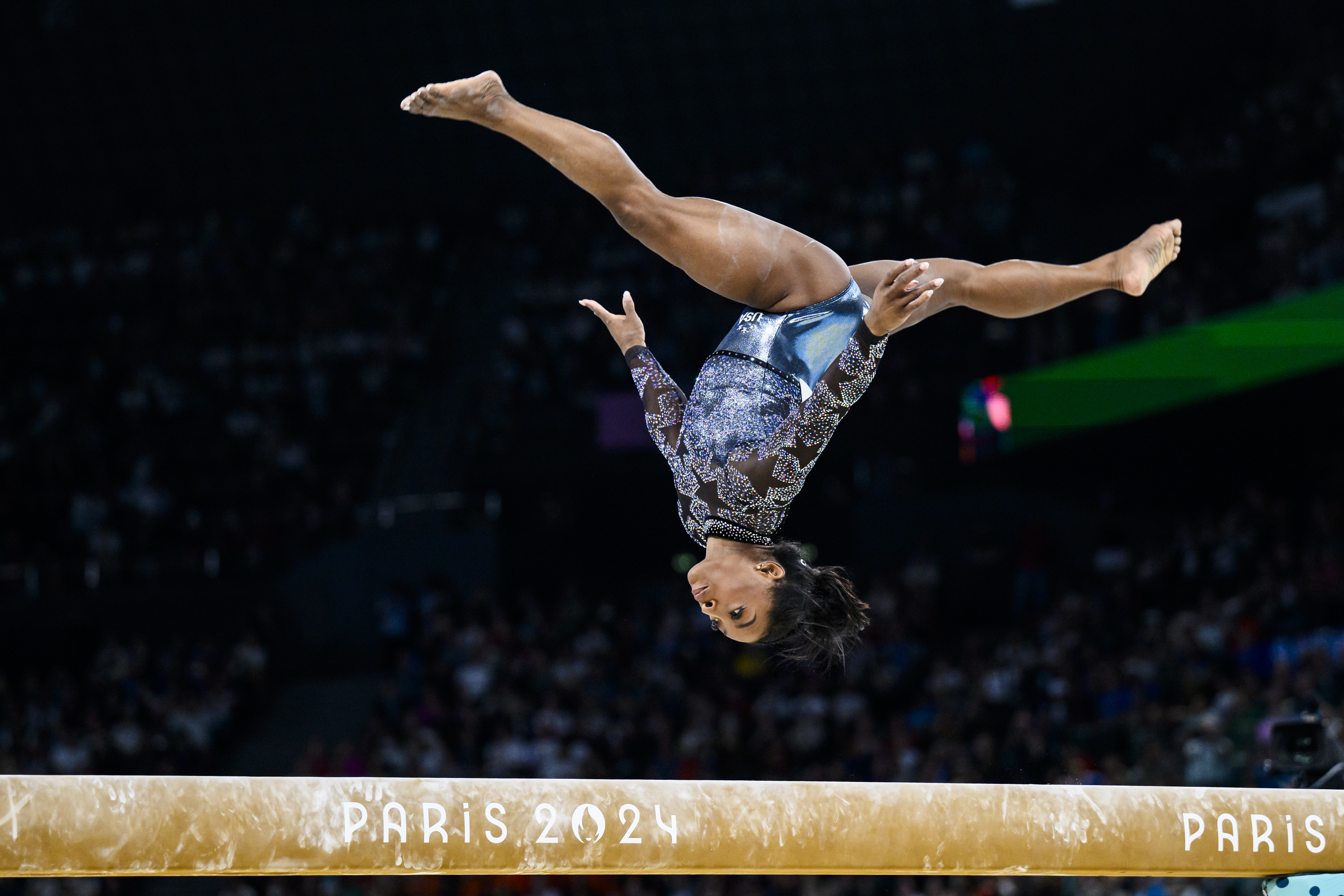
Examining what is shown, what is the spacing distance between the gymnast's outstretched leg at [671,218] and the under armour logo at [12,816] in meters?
2.06

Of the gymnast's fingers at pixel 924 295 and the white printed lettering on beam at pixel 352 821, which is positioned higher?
the gymnast's fingers at pixel 924 295

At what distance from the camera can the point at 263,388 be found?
56.9ft

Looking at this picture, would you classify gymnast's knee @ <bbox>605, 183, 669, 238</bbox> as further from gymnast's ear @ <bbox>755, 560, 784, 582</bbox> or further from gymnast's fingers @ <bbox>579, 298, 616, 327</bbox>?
gymnast's ear @ <bbox>755, 560, 784, 582</bbox>

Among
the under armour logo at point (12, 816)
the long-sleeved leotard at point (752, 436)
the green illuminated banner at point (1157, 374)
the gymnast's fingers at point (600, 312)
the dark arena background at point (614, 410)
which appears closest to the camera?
the under armour logo at point (12, 816)

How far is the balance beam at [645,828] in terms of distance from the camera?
3414 mm

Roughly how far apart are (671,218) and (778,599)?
1179mm

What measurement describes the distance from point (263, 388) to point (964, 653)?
9.23 metres

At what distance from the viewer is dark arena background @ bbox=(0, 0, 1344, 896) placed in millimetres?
11266

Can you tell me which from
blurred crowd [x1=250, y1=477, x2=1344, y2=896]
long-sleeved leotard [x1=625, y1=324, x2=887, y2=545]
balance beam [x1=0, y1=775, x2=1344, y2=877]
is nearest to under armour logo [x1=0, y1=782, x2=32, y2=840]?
balance beam [x1=0, y1=775, x2=1344, y2=877]

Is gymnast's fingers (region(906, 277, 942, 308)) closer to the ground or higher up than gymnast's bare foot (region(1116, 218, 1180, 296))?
closer to the ground

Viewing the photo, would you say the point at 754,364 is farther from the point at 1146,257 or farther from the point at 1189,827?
the point at 1189,827

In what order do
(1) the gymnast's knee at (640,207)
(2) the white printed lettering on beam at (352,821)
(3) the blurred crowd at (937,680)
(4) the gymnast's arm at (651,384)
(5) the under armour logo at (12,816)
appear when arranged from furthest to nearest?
(3) the blurred crowd at (937,680) → (4) the gymnast's arm at (651,384) → (1) the gymnast's knee at (640,207) → (2) the white printed lettering on beam at (352,821) → (5) the under armour logo at (12,816)

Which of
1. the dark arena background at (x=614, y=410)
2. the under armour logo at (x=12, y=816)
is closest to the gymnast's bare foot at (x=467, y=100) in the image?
the under armour logo at (x=12, y=816)

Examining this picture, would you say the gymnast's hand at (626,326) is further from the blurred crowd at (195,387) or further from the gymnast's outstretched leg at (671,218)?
the blurred crowd at (195,387)
